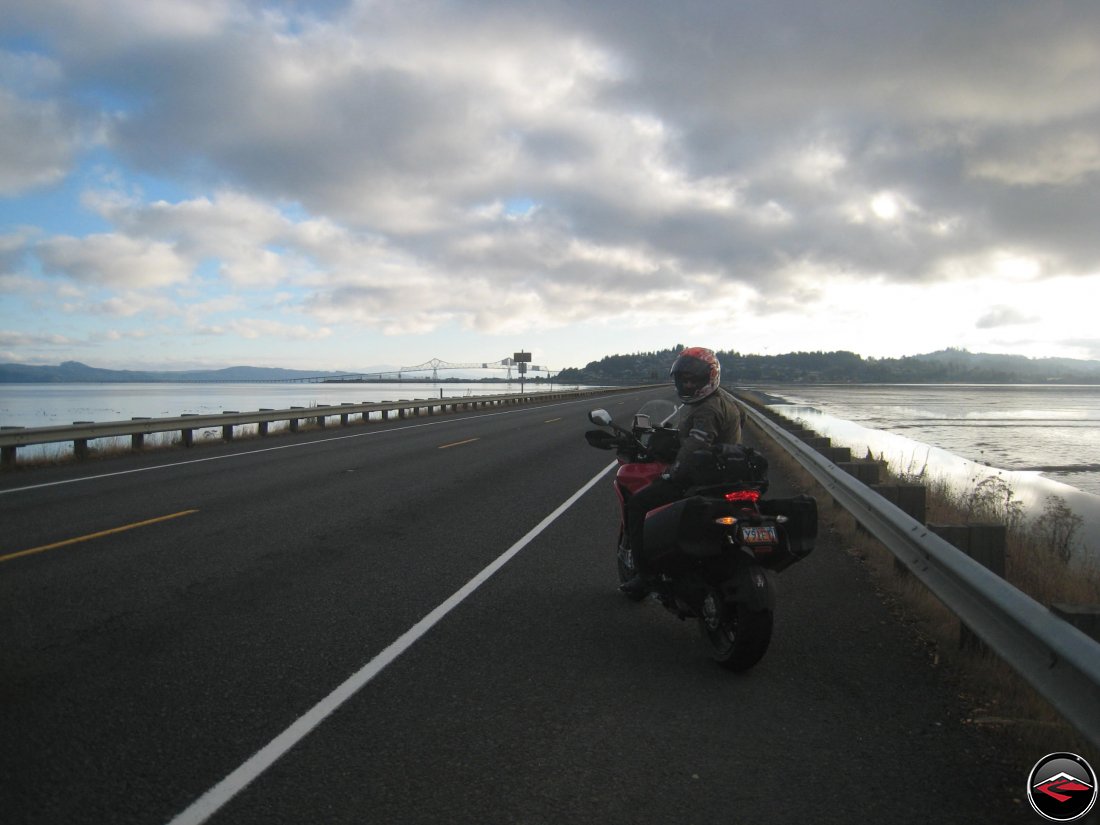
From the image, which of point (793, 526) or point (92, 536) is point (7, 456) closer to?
point (92, 536)

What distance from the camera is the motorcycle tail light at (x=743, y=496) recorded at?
192 inches

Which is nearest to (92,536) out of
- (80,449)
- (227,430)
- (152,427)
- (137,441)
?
(80,449)

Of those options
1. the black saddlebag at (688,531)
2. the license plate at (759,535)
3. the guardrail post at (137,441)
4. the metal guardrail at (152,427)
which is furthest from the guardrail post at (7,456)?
the license plate at (759,535)

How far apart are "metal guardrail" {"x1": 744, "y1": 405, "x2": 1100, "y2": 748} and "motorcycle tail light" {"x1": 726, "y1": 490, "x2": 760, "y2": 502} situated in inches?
42.9

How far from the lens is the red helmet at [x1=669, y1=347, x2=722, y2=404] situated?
5395mm

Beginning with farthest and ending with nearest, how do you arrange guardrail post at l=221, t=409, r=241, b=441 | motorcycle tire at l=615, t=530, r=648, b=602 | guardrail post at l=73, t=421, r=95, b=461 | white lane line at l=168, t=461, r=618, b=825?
guardrail post at l=221, t=409, r=241, b=441 < guardrail post at l=73, t=421, r=95, b=461 < motorcycle tire at l=615, t=530, r=648, b=602 < white lane line at l=168, t=461, r=618, b=825

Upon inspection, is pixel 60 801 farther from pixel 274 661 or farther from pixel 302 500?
pixel 302 500

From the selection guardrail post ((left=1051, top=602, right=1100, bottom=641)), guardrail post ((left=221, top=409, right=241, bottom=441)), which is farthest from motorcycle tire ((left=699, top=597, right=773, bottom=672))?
guardrail post ((left=221, top=409, right=241, bottom=441))

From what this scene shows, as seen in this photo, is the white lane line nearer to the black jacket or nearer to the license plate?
the black jacket

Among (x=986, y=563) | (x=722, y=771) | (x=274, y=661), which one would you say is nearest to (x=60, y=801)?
(x=274, y=661)

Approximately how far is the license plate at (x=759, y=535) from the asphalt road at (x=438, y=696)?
865 millimetres

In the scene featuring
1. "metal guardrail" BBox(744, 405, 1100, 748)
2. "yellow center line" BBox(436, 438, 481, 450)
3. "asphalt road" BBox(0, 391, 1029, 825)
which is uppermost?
"metal guardrail" BBox(744, 405, 1100, 748)

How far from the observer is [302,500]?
11383 millimetres

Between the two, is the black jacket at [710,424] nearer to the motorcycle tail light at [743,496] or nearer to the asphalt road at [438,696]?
the motorcycle tail light at [743,496]
